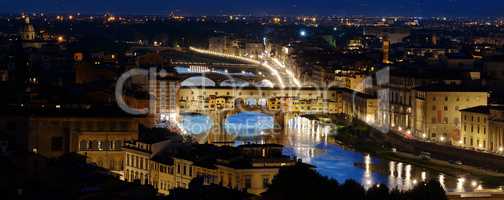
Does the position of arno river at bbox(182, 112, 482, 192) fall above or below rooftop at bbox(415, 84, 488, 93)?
below

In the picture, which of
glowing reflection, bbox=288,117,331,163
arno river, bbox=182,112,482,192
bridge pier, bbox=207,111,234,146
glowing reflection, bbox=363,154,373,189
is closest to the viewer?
glowing reflection, bbox=363,154,373,189

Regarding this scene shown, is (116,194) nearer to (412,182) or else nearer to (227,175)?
(227,175)

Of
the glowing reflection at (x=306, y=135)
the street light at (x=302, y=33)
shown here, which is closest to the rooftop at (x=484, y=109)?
the glowing reflection at (x=306, y=135)

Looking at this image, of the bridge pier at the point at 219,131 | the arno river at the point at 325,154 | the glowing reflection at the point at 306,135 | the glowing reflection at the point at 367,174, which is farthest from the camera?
the bridge pier at the point at 219,131

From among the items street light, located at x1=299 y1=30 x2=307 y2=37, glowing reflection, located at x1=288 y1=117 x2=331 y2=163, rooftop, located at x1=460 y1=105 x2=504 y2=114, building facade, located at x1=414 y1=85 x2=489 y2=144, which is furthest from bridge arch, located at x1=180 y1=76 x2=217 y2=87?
street light, located at x1=299 y1=30 x2=307 y2=37

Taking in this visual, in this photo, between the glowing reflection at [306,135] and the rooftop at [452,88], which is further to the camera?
the rooftop at [452,88]

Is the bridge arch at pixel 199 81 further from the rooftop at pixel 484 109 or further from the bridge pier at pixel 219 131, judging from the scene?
the rooftop at pixel 484 109

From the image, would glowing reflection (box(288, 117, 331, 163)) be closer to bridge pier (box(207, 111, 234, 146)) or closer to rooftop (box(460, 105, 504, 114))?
bridge pier (box(207, 111, 234, 146))

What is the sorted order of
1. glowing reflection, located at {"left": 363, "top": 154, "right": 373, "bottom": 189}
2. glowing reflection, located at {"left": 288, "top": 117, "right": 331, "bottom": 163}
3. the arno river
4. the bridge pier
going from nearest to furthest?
glowing reflection, located at {"left": 363, "top": 154, "right": 373, "bottom": 189} < the arno river < glowing reflection, located at {"left": 288, "top": 117, "right": 331, "bottom": 163} < the bridge pier

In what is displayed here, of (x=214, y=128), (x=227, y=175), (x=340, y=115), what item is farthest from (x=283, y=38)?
(x=227, y=175)
